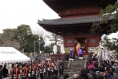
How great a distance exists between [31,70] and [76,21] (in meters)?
9.65

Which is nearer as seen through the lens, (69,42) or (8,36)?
(69,42)

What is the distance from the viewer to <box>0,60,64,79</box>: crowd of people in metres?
16.8

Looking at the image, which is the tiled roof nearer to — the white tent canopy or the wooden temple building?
the wooden temple building

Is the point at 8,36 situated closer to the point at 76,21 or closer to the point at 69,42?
the point at 69,42

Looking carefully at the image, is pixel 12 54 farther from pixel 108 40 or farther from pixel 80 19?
pixel 108 40

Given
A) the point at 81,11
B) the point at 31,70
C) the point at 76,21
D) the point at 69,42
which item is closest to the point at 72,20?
the point at 76,21

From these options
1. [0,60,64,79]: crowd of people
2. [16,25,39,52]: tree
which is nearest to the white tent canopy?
[0,60,64,79]: crowd of people

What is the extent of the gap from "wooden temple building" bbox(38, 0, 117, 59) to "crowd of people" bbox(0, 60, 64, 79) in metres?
6.29

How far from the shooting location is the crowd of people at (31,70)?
55.1 ft

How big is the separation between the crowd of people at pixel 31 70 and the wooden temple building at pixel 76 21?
6293mm

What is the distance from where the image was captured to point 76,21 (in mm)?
25594

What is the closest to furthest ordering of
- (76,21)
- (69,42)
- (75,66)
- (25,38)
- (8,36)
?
(75,66) → (76,21) → (69,42) → (8,36) → (25,38)

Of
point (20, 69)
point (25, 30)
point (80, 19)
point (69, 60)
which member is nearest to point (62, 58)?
point (69, 60)

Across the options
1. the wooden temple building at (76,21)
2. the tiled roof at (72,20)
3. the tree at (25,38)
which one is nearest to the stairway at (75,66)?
the wooden temple building at (76,21)
